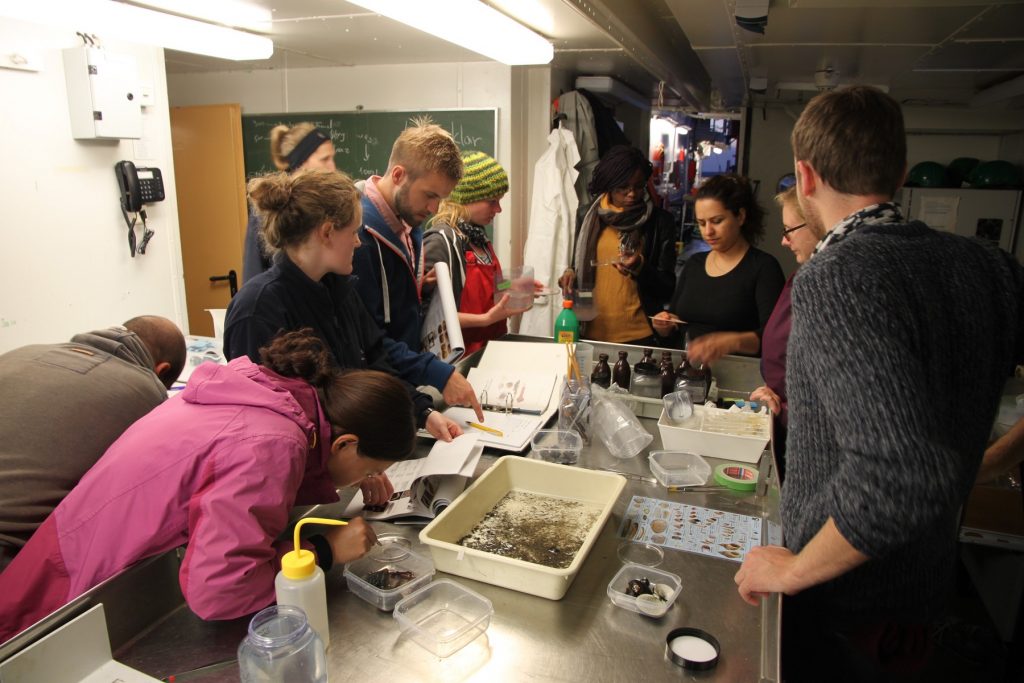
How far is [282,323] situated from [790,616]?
4.40 feet

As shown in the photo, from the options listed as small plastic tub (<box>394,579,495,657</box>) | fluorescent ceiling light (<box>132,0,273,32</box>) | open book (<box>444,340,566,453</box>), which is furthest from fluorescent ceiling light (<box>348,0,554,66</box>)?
small plastic tub (<box>394,579,495,657</box>)

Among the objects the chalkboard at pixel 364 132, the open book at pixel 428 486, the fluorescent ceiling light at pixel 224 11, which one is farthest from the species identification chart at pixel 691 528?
the chalkboard at pixel 364 132

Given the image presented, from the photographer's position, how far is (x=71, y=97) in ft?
10.4

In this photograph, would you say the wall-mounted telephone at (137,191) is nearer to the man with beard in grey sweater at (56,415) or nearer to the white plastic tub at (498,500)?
the man with beard in grey sweater at (56,415)

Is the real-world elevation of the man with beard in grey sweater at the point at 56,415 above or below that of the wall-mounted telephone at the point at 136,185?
below

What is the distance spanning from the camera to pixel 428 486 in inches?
64.5

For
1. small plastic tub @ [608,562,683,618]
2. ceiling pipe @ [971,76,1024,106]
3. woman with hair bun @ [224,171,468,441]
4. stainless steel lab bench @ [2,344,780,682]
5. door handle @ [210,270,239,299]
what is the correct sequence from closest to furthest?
stainless steel lab bench @ [2,344,780,682]
small plastic tub @ [608,562,683,618]
woman with hair bun @ [224,171,468,441]
ceiling pipe @ [971,76,1024,106]
door handle @ [210,270,239,299]

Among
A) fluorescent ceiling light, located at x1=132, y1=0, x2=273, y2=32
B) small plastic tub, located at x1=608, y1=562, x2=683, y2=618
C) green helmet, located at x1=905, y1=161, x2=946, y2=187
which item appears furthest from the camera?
green helmet, located at x1=905, y1=161, x2=946, y2=187

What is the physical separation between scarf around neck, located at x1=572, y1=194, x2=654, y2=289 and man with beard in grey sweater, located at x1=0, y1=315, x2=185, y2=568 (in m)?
2.36

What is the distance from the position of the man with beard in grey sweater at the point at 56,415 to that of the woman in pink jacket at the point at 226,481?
12.4 inches

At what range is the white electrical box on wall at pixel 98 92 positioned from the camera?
3.12 meters

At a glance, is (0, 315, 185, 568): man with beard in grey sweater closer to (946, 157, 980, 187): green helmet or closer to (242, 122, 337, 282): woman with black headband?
(242, 122, 337, 282): woman with black headband

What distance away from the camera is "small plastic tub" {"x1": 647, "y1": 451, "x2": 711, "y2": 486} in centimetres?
179

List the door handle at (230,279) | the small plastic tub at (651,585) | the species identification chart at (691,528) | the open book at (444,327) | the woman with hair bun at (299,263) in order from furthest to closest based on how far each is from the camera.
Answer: the door handle at (230,279), the open book at (444,327), the woman with hair bun at (299,263), the species identification chart at (691,528), the small plastic tub at (651,585)
